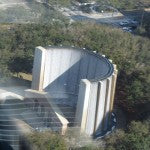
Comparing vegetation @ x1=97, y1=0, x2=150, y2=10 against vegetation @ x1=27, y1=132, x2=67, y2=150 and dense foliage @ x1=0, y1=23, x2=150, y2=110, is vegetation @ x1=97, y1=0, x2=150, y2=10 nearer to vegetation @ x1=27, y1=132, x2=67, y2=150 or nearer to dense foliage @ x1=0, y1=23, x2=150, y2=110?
dense foliage @ x1=0, y1=23, x2=150, y2=110

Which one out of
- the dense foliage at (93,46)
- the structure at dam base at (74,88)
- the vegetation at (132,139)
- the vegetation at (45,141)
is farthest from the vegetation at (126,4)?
the vegetation at (45,141)

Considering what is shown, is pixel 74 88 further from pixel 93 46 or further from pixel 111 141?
pixel 111 141

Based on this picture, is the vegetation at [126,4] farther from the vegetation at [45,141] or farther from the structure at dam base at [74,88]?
the vegetation at [45,141]

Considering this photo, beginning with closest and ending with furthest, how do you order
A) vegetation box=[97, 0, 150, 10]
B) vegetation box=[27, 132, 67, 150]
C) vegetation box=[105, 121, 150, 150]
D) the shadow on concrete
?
1. vegetation box=[27, 132, 67, 150]
2. vegetation box=[105, 121, 150, 150]
3. the shadow on concrete
4. vegetation box=[97, 0, 150, 10]

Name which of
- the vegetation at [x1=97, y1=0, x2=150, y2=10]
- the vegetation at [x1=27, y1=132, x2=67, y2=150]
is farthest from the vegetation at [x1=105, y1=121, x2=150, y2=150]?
the vegetation at [x1=97, y1=0, x2=150, y2=10]

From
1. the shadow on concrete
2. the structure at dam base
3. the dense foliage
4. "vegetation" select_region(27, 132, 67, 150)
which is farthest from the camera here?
the dense foliage

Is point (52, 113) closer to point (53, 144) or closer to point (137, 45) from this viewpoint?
point (53, 144)

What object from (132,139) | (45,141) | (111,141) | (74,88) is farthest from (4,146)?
(74,88)

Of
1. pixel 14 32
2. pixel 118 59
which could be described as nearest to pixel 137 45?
pixel 118 59
